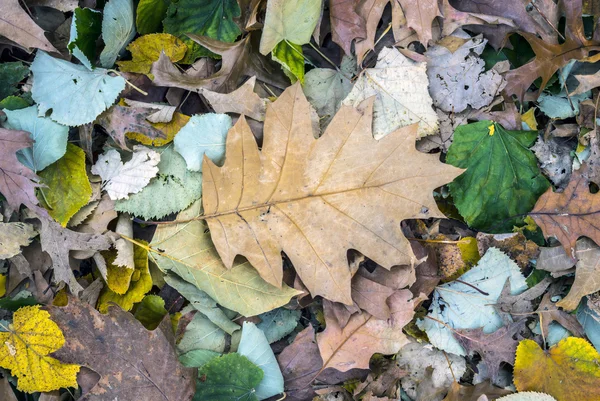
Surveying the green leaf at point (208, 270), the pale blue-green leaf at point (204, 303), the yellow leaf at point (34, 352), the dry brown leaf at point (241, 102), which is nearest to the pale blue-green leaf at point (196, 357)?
the pale blue-green leaf at point (204, 303)

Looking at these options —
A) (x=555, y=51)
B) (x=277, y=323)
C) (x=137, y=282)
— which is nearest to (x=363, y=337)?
(x=277, y=323)

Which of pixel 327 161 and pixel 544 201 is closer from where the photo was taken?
pixel 327 161

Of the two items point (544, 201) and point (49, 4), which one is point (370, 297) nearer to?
point (544, 201)

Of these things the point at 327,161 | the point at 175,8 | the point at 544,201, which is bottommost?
the point at 544,201

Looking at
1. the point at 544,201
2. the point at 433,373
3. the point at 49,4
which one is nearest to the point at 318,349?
the point at 433,373

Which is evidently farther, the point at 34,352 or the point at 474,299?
the point at 474,299

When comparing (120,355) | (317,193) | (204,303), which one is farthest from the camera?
(204,303)

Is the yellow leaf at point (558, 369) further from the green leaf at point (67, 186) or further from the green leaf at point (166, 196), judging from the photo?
the green leaf at point (67, 186)

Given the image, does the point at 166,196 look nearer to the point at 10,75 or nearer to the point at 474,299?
the point at 10,75
